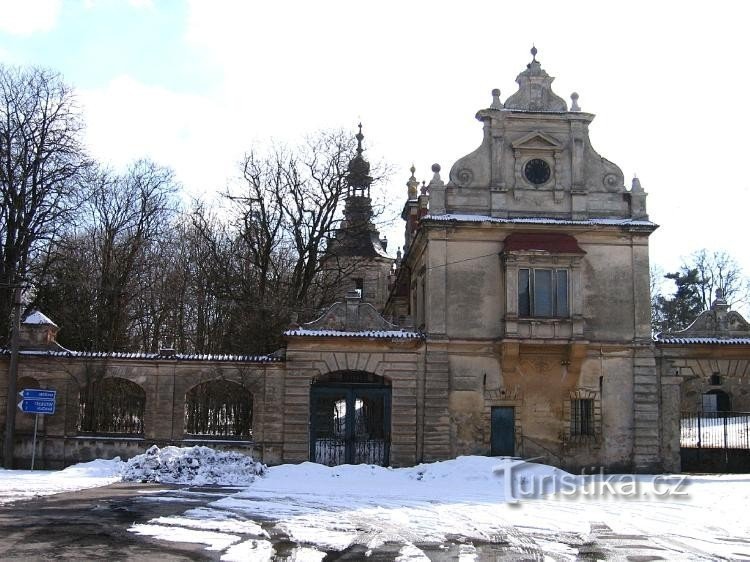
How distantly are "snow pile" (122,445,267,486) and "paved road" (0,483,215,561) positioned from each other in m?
3.12

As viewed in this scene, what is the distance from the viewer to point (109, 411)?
25797mm

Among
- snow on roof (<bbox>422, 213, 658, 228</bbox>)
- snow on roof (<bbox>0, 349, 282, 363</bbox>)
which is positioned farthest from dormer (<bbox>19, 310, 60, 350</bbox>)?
snow on roof (<bbox>422, 213, 658, 228</bbox>)

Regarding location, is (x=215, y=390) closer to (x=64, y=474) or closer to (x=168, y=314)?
(x=64, y=474)

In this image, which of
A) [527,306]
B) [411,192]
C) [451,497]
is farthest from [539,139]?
[411,192]

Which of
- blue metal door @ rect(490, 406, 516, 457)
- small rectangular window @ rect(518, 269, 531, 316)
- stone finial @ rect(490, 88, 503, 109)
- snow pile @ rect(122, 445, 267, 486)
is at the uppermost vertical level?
stone finial @ rect(490, 88, 503, 109)

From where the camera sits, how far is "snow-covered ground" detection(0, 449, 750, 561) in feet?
41.9

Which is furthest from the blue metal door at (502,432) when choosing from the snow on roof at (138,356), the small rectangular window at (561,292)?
the snow on roof at (138,356)

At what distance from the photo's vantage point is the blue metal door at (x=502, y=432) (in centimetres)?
2627

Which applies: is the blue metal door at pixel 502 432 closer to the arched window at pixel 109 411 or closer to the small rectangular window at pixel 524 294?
the small rectangular window at pixel 524 294

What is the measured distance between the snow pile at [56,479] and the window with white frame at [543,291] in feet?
42.2

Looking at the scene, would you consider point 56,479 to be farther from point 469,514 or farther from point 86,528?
point 469,514

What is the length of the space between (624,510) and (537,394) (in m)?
9.24

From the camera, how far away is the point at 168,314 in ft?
136

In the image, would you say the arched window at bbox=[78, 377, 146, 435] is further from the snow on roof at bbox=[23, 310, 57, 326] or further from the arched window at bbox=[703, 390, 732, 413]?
the arched window at bbox=[703, 390, 732, 413]
